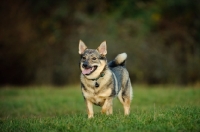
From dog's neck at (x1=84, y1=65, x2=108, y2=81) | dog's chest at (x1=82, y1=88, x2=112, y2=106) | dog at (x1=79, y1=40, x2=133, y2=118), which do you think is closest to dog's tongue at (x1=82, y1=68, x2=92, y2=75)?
dog at (x1=79, y1=40, x2=133, y2=118)

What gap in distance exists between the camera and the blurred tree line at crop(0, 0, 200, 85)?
23.7m

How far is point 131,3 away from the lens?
2967 centimetres

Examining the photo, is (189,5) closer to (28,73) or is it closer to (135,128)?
(28,73)

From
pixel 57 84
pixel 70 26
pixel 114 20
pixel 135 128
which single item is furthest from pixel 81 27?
pixel 135 128

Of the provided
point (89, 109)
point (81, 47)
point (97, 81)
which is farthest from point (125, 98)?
point (81, 47)

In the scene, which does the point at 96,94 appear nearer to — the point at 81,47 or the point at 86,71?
the point at 86,71

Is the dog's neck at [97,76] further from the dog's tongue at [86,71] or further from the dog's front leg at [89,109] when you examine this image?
the dog's front leg at [89,109]

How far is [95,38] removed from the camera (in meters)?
24.9

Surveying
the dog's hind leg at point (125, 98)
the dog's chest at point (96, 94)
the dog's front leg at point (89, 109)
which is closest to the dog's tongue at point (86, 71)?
the dog's chest at point (96, 94)

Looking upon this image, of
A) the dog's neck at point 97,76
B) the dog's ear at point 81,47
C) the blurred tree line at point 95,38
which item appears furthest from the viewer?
the blurred tree line at point 95,38

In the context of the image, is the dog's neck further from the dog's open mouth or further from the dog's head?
the dog's open mouth

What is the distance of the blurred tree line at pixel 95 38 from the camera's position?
2366 cm

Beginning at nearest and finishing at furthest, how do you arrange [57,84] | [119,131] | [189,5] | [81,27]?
[119,131] → [57,84] → [81,27] → [189,5]

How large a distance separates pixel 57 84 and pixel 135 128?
57.7ft
